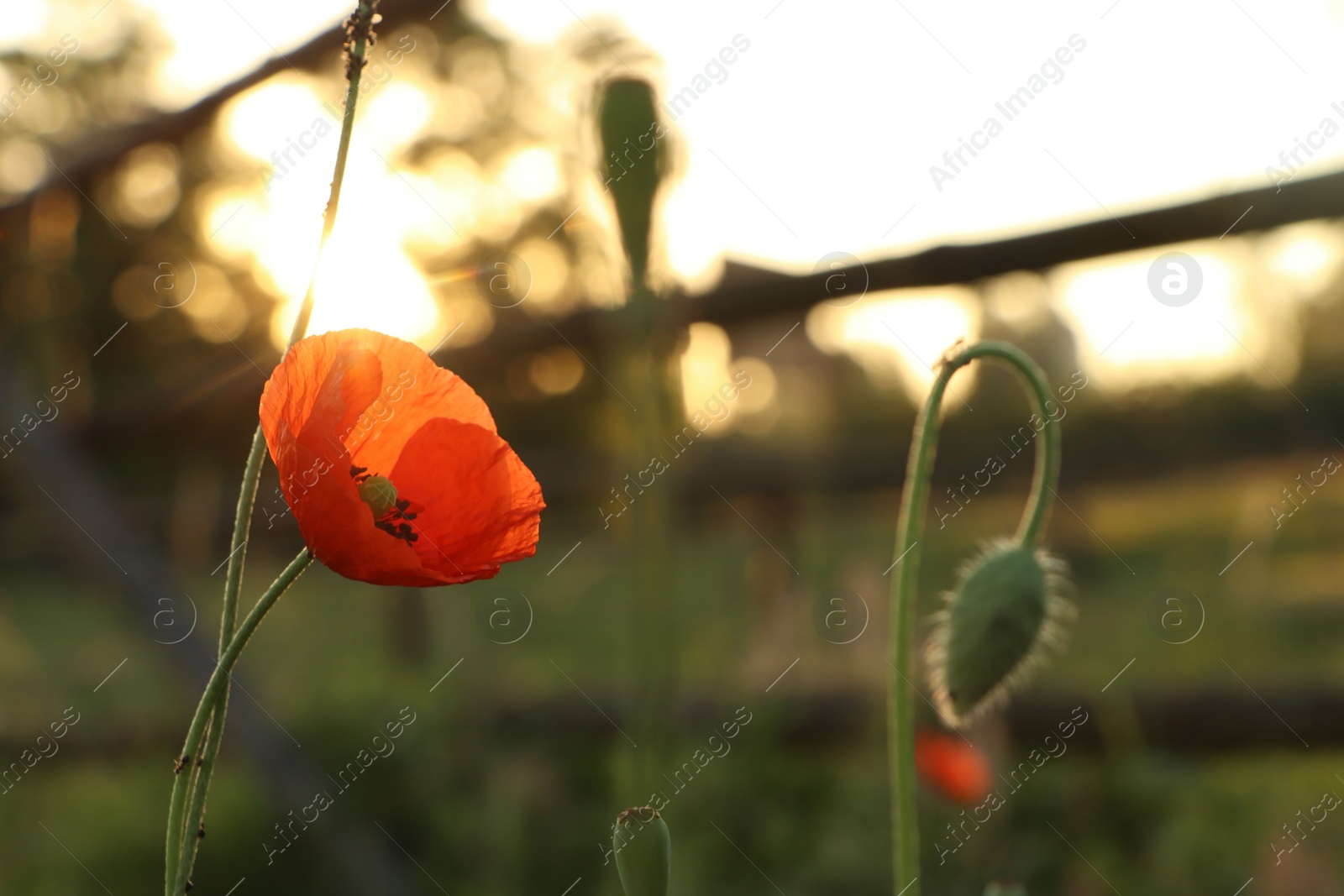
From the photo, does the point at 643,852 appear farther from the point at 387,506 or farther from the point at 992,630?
the point at 992,630

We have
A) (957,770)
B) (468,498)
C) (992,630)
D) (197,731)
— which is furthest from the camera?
(957,770)

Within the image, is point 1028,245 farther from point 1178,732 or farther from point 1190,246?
point 1178,732

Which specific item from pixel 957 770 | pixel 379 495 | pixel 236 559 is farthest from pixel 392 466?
pixel 957 770

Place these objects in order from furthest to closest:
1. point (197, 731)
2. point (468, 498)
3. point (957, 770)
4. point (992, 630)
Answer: point (957, 770) < point (992, 630) < point (468, 498) < point (197, 731)

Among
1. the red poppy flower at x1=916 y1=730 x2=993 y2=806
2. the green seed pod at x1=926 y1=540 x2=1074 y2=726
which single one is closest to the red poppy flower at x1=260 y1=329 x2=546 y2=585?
the green seed pod at x1=926 y1=540 x2=1074 y2=726

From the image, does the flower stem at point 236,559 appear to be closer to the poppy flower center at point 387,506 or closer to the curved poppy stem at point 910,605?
the poppy flower center at point 387,506

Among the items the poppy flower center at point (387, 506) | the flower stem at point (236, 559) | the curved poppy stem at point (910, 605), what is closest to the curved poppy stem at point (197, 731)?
the flower stem at point (236, 559)

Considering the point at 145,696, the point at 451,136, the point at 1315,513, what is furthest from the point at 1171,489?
the point at 1315,513
